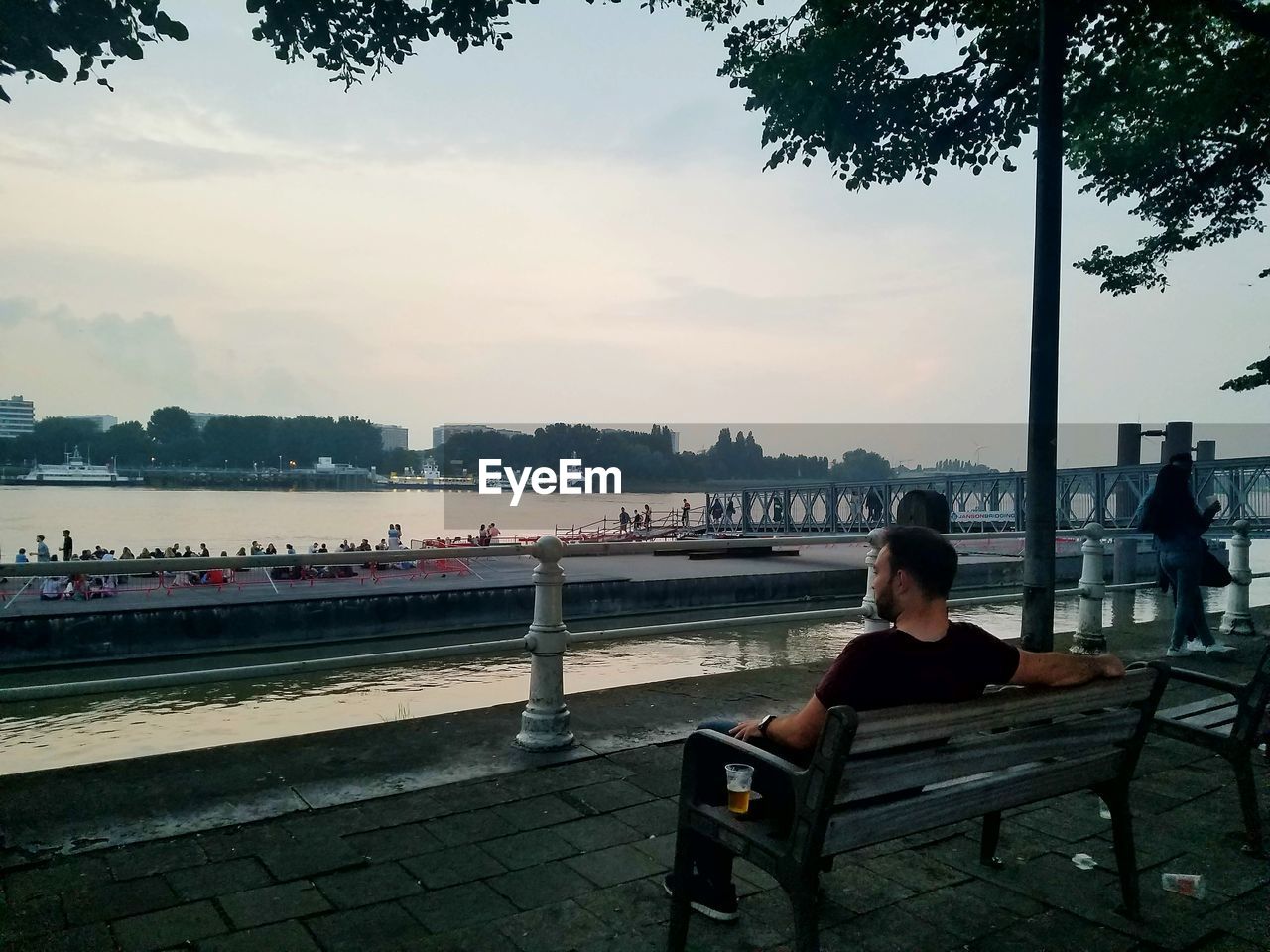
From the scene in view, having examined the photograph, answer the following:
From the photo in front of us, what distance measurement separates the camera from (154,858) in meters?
3.76

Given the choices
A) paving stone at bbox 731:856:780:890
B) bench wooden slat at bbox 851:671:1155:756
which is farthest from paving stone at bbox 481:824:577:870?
bench wooden slat at bbox 851:671:1155:756

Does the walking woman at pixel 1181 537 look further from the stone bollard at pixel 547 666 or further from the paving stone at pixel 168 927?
the paving stone at pixel 168 927

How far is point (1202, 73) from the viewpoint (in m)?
11.7

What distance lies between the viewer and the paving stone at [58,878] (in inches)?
135

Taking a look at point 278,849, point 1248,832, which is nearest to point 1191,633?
point 1248,832

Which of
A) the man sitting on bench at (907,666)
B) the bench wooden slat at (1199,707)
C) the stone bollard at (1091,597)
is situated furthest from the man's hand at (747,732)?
the stone bollard at (1091,597)

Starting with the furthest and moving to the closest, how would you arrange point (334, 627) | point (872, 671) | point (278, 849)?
point (334, 627)
point (278, 849)
point (872, 671)

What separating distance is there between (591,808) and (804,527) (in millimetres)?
64397

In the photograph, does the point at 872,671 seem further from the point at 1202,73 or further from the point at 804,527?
the point at 804,527

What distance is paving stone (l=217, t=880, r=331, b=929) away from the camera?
3258 mm

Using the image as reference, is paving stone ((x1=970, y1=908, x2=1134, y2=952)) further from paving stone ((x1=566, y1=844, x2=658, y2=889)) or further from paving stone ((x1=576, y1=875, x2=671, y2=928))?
paving stone ((x1=566, y1=844, x2=658, y2=889))

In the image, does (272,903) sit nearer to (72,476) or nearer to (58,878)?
(58,878)

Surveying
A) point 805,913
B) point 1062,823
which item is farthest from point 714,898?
point 1062,823

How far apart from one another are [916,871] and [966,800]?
3.15 feet
